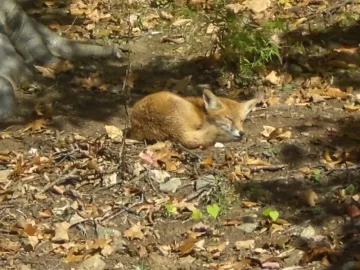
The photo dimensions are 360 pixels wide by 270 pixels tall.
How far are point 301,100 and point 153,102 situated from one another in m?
1.63

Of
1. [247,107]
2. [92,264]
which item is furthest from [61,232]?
[247,107]

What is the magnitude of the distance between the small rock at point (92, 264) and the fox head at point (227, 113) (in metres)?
2.16

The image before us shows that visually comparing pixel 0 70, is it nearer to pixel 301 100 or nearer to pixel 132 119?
pixel 132 119

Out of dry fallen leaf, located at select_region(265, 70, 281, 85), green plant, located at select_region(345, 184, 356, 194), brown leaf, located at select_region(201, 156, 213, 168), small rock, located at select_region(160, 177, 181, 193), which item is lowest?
dry fallen leaf, located at select_region(265, 70, 281, 85)

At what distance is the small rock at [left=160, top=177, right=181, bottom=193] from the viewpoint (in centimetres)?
742

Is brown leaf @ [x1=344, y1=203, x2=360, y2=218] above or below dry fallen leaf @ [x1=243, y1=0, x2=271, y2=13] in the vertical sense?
above

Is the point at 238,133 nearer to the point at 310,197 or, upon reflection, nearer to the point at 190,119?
the point at 190,119

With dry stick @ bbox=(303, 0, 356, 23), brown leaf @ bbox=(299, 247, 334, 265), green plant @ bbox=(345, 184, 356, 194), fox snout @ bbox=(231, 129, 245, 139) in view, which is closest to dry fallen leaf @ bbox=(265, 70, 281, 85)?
fox snout @ bbox=(231, 129, 245, 139)

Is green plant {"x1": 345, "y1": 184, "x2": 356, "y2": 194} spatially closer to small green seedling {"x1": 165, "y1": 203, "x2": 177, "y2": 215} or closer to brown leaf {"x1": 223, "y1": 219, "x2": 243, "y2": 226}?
brown leaf {"x1": 223, "y1": 219, "x2": 243, "y2": 226}

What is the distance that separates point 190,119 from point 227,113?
369mm

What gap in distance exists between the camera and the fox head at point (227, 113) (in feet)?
27.2

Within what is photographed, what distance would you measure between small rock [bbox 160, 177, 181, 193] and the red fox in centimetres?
70

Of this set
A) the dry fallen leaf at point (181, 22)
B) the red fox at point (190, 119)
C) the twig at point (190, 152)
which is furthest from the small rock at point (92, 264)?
the dry fallen leaf at point (181, 22)

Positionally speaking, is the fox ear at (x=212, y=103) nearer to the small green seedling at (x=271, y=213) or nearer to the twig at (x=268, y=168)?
the twig at (x=268, y=168)
